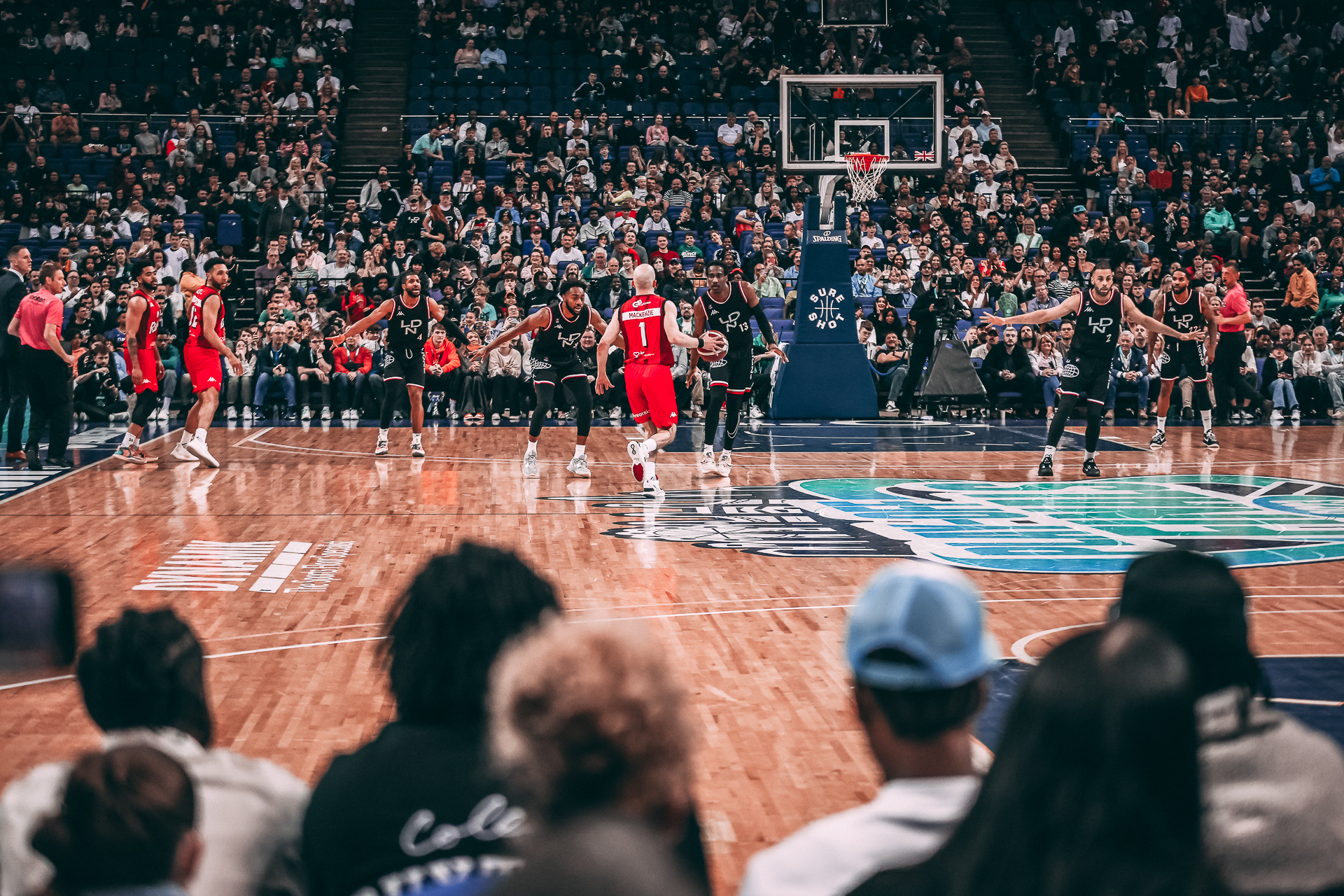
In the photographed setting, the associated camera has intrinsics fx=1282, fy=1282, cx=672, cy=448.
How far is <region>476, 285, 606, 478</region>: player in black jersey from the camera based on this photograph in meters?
11.6

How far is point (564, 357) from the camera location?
11781 mm

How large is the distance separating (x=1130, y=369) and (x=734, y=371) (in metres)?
7.48

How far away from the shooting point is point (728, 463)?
38.5ft

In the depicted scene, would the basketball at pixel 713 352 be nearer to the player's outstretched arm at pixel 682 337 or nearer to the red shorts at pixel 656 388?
the player's outstretched arm at pixel 682 337

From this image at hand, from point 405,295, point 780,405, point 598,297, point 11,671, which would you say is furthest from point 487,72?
point 11,671

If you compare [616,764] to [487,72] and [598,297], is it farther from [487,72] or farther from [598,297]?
[487,72]

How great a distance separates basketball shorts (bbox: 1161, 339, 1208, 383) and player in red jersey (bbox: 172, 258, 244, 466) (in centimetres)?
978

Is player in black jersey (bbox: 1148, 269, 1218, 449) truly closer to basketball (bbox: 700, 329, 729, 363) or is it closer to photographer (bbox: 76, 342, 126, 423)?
basketball (bbox: 700, 329, 729, 363)

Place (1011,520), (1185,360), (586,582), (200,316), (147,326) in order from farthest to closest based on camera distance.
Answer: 1. (1185,360)
2. (147,326)
3. (200,316)
4. (1011,520)
5. (586,582)

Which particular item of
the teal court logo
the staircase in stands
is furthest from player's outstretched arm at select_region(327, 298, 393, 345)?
the staircase in stands

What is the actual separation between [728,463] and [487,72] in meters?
13.4

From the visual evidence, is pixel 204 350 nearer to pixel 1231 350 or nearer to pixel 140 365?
pixel 140 365

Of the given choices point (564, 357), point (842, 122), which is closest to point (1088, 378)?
point (564, 357)

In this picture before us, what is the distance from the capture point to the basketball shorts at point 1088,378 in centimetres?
1165
